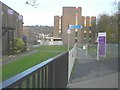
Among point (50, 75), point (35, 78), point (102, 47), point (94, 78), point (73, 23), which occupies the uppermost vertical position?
point (73, 23)

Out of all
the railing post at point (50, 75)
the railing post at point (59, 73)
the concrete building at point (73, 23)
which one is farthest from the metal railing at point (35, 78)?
the concrete building at point (73, 23)

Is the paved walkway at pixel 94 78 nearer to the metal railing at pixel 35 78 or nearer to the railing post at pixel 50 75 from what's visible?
the railing post at pixel 50 75

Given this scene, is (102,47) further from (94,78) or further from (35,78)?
(35,78)

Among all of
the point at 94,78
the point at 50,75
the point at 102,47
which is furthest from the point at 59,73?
the point at 102,47

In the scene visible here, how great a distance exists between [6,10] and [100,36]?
56.5 ft

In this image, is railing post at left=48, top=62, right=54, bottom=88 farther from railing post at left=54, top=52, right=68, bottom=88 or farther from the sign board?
the sign board

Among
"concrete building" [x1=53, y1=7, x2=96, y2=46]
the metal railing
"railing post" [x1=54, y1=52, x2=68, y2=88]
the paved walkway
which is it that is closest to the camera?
the metal railing

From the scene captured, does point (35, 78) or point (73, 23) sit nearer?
point (35, 78)

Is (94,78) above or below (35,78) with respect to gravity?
below

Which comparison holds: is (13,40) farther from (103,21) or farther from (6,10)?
(103,21)

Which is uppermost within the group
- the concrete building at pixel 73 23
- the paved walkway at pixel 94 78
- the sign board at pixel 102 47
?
the concrete building at pixel 73 23

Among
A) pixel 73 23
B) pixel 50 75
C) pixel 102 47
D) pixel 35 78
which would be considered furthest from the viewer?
pixel 73 23

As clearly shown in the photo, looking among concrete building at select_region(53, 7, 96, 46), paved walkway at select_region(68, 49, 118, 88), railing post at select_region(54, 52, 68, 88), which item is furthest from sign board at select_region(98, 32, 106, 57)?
concrete building at select_region(53, 7, 96, 46)

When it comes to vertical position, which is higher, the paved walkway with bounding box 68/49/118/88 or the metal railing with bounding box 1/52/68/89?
the metal railing with bounding box 1/52/68/89
